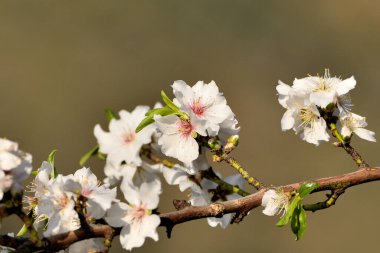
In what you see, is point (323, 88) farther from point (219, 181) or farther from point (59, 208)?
point (59, 208)

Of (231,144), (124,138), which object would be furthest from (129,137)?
(231,144)

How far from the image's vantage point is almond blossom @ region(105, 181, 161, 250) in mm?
702

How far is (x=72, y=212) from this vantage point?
718 mm

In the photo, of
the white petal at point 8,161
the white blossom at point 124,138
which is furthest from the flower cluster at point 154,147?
the white petal at point 8,161

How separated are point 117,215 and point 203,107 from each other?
166 mm

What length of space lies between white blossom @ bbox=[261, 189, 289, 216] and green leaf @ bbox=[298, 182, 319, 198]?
25 millimetres

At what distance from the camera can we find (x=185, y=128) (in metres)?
0.76

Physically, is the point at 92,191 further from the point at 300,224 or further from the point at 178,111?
the point at 300,224

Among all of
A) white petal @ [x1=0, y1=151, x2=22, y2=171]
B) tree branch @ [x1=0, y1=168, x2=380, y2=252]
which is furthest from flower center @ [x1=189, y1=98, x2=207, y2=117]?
white petal @ [x1=0, y1=151, x2=22, y2=171]

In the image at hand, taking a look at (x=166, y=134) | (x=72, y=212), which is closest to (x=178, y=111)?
(x=166, y=134)

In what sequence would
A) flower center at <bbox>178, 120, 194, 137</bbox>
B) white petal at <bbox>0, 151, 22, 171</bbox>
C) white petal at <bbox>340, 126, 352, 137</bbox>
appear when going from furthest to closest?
white petal at <bbox>340, 126, 352, 137</bbox> → flower center at <bbox>178, 120, 194, 137</bbox> → white petal at <bbox>0, 151, 22, 171</bbox>

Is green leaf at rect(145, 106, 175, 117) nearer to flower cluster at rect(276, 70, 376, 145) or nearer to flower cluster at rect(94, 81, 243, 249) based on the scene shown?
flower cluster at rect(94, 81, 243, 249)

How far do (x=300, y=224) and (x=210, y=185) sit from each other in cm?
12

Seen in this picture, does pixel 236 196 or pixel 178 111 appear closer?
pixel 178 111
